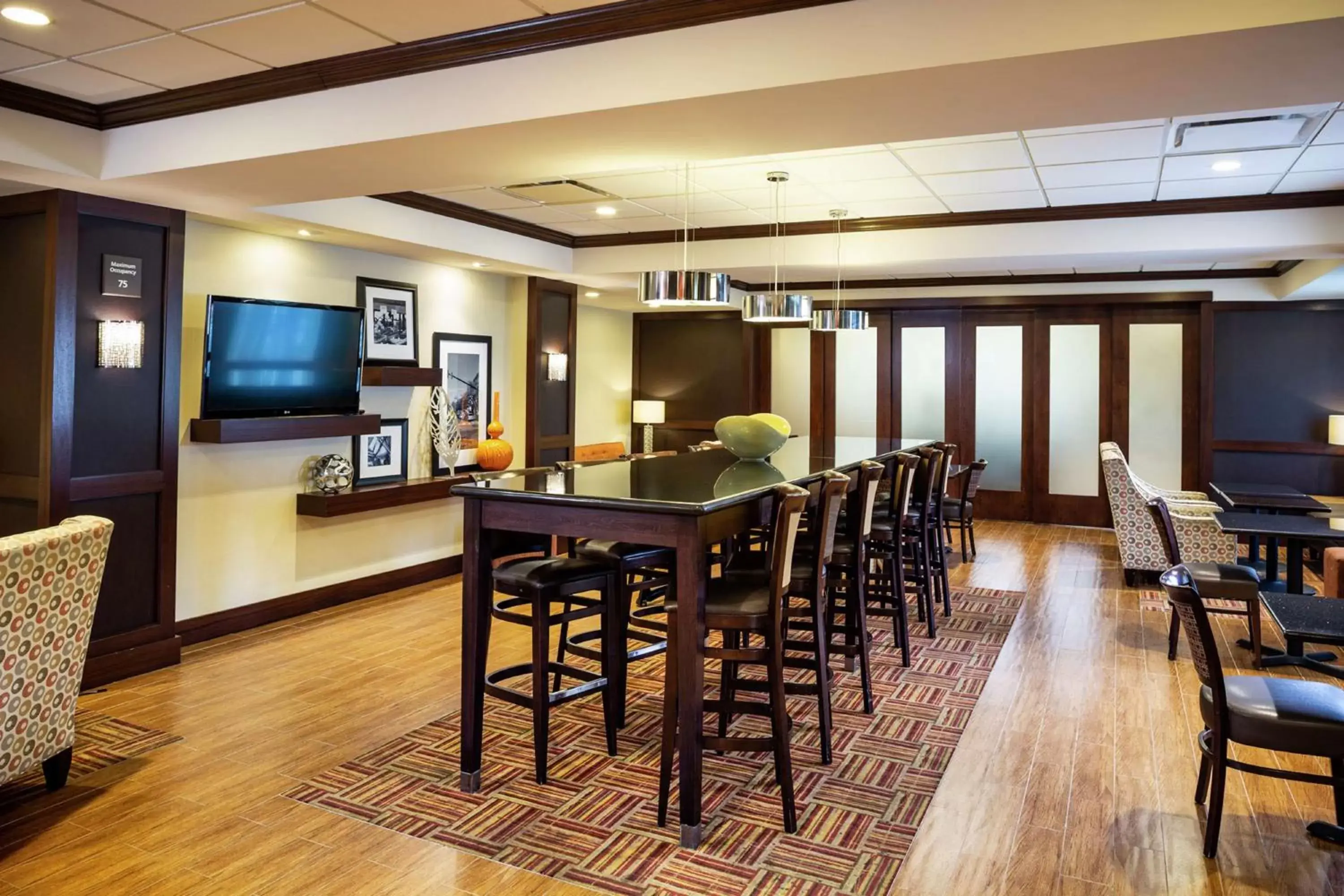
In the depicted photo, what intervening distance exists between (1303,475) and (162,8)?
1008 centimetres

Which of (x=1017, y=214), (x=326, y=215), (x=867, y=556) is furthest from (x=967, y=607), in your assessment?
(x=326, y=215)

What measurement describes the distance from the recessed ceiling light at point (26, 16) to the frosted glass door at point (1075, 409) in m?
9.11

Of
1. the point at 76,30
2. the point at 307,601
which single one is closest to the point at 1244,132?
the point at 76,30

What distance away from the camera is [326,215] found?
17.2 feet

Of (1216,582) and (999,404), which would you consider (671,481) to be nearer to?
(1216,582)

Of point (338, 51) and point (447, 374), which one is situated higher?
point (338, 51)

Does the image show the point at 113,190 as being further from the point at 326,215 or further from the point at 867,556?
the point at 867,556

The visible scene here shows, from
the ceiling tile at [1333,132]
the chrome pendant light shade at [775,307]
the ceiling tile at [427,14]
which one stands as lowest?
the chrome pendant light shade at [775,307]

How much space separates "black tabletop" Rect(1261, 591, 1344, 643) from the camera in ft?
10.9

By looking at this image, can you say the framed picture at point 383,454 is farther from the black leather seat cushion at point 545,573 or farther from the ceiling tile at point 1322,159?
the ceiling tile at point 1322,159

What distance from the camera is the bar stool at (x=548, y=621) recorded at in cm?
325

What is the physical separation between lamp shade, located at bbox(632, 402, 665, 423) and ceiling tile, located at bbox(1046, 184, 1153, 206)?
5482mm

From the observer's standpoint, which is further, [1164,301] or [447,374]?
[1164,301]

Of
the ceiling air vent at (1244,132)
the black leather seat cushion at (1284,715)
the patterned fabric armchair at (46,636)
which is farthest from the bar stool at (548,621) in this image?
the ceiling air vent at (1244,132)
